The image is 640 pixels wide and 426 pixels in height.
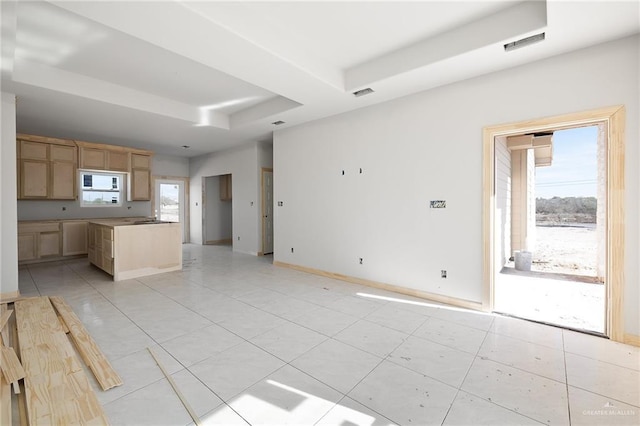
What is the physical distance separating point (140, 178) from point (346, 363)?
7272mm

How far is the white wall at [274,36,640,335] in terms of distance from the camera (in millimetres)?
2693

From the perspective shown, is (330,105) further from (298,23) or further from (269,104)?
(298,23)

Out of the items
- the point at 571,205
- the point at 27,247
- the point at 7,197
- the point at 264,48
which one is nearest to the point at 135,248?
the point at 7,197

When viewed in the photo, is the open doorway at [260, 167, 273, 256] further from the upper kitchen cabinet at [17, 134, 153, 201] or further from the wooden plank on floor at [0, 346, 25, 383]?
the wooden plank on floor at [0, 346, 25, 383]

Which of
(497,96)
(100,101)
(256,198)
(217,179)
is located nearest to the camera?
(497,96)

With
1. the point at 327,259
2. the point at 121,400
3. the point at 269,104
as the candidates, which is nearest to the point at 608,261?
the point at 327,259

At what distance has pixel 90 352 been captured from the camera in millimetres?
2328

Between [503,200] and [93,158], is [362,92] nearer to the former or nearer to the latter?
[503,200]

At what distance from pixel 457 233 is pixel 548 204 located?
4585 mm

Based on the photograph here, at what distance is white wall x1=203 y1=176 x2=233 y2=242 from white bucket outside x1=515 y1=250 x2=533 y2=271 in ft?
26.2

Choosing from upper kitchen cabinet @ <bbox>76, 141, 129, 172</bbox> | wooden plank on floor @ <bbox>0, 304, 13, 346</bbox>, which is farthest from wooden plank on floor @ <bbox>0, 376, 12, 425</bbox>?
upper kitchen cabinet @ <bbox>76, 141, 129, 172</bbox>

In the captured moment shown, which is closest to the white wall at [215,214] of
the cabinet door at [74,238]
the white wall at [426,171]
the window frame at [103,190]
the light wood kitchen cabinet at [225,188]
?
the light wood kitchen cabinet at [225,188]

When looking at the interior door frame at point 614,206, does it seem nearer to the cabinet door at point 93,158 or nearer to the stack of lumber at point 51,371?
the stack of lumber at point 51,371

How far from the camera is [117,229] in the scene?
4633 mm
